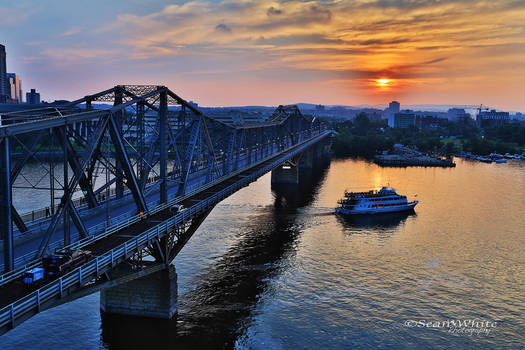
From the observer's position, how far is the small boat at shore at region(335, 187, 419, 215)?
95.0m

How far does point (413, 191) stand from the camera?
411 feet

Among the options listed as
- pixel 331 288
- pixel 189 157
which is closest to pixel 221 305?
pixel 331 288

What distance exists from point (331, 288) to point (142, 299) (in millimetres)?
21958

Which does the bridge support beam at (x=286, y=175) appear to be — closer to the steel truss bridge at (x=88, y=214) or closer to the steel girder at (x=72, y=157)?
the steel truss bridge at (x=88, y=214)

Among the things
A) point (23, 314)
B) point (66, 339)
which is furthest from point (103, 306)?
point (23, 314)

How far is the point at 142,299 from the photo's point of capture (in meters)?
44.8

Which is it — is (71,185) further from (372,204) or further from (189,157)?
(372,204)

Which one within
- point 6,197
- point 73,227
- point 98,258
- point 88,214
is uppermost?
point 6,197

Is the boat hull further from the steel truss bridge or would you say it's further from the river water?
the steel truss bridge

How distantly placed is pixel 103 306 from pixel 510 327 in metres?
40.4

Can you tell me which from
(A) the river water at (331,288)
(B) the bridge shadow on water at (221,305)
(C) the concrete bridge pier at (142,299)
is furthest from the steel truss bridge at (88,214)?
(A) the river water at (331,288)

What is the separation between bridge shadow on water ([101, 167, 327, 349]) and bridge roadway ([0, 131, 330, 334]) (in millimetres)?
7823

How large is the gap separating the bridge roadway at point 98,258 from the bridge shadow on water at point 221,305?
25.7 feet

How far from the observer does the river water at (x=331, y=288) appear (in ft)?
140
